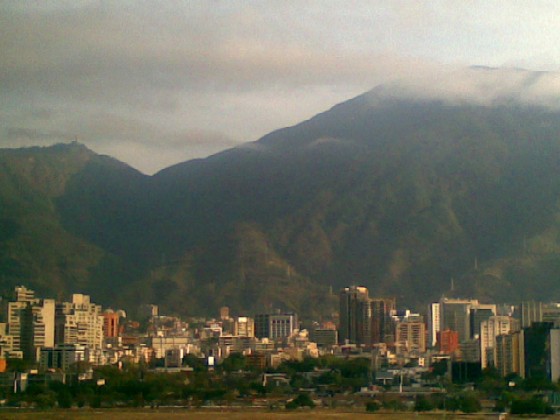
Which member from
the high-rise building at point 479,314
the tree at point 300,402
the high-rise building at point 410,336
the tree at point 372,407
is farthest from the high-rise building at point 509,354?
the high-rise building at point 410,336

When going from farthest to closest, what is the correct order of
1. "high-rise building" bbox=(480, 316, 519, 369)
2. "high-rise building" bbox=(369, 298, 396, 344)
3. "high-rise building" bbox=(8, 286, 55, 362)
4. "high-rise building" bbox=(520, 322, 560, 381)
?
"high-rise building" bbox=(369, 298, 396, 344)
"high-rise building" bbox=(8, 286, 55, 362)
"high-rise building" bbox=(480, 316, 519, 369)
"high-rise building" bbox=(520, 322, 560, 381)

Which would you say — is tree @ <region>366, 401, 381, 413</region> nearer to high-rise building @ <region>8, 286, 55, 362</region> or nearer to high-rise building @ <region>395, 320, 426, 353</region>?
high-rise building @ <region>8, 286, 55, 362</region>

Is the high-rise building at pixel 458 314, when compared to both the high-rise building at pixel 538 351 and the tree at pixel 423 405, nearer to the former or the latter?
the high-rise building at pixel 538 351

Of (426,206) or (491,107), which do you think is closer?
(426,206)

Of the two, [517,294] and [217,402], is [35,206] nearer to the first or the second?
[517,294]

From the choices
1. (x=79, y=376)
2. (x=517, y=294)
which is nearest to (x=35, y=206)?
(x=517, y=294)

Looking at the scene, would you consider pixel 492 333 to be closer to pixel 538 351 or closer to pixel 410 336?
pixel 538 351

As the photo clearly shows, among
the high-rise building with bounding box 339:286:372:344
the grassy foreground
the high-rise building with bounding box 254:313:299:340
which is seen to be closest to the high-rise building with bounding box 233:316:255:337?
the high-rise building with bounding box 254:313:299:340

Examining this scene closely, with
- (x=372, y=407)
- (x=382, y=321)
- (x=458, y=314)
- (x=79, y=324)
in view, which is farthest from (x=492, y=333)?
(x=79, y=324)
